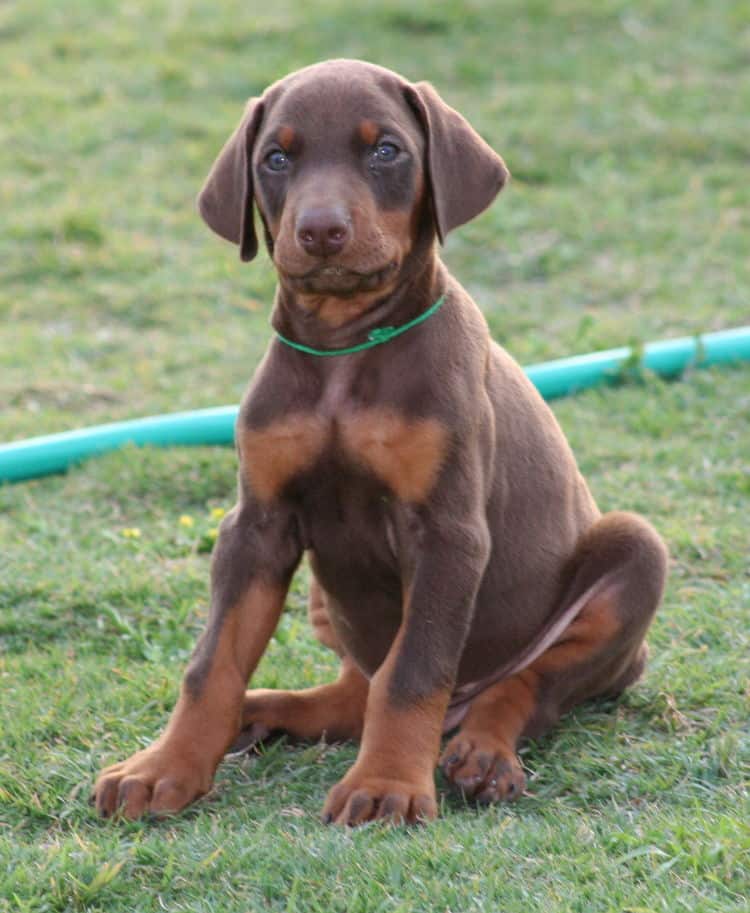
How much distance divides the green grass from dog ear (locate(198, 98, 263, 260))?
137 centimetres

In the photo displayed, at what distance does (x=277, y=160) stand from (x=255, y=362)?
14.2 feet

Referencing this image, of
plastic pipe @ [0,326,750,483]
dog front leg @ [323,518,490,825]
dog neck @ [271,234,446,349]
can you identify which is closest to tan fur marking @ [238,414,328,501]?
dog neck @ [271,234,446,349]

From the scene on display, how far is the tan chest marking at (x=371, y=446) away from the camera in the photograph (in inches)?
165

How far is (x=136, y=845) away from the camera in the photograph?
389 cm

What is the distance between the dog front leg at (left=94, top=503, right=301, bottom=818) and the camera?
4.19 metres

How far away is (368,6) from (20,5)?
3.16 m

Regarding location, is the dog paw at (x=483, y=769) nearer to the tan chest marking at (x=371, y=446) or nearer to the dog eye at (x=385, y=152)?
the tan chest marking at (x=371, y=446)

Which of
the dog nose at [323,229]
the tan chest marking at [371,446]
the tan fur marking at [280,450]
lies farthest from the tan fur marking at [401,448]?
the dog nose at [323,229]

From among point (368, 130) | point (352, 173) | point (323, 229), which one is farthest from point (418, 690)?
point (368, 130)

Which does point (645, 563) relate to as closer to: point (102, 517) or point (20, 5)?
point (102, 517)

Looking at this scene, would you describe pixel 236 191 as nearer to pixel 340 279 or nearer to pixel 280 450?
pixel 340 279

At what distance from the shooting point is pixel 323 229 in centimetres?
400

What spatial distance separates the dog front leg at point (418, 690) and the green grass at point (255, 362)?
0.36ft

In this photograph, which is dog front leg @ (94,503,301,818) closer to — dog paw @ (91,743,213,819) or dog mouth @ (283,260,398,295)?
dog paw @ (91,743,213,819)
